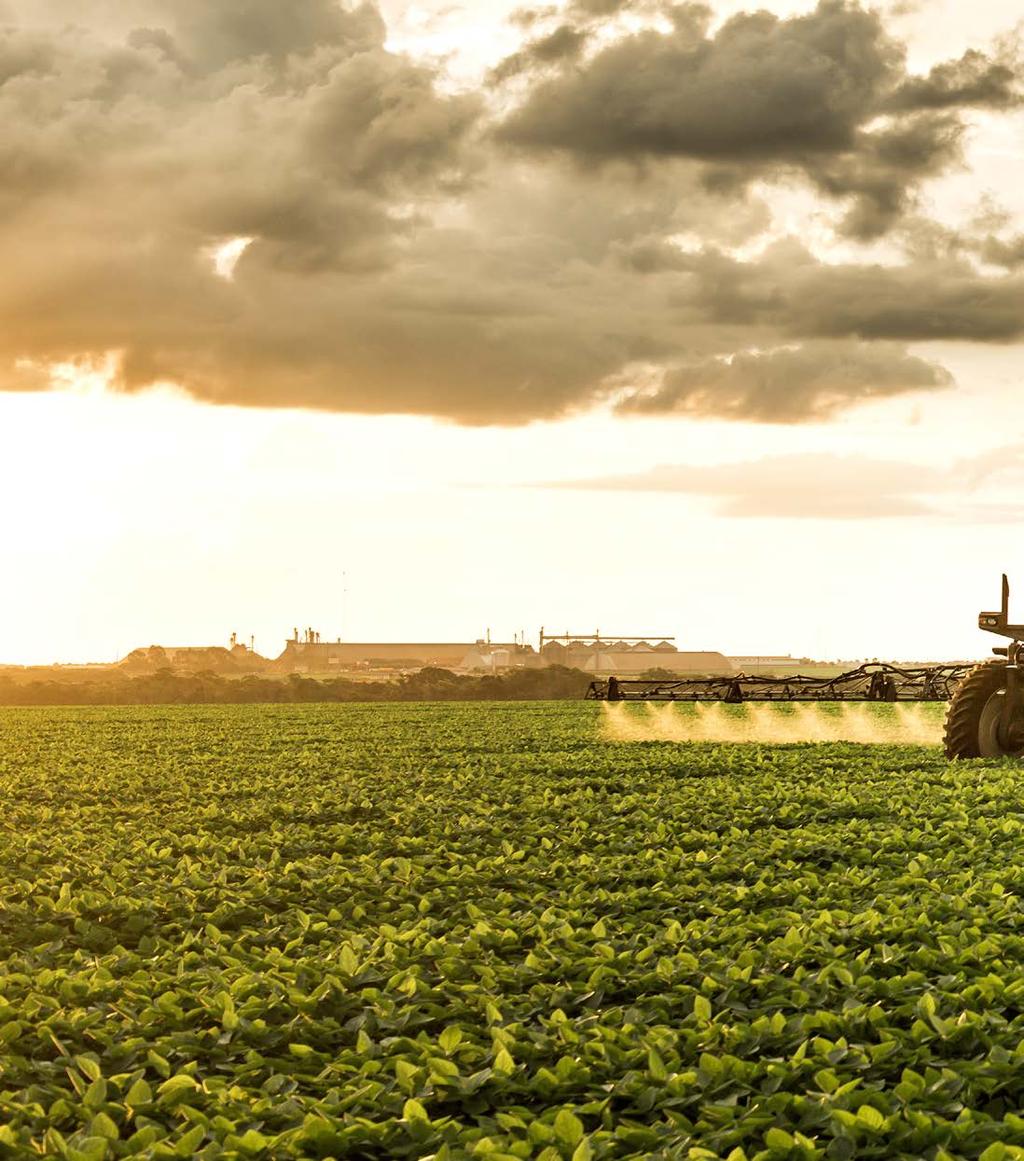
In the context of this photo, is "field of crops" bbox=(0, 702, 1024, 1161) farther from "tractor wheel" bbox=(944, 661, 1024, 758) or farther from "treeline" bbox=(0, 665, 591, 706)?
"treeline" bbox=(0, 665, 591, 706)

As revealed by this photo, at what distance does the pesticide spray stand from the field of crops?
16655mm

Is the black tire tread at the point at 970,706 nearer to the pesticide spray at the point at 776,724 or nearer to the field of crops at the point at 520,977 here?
the field of crops at the point at 520,977

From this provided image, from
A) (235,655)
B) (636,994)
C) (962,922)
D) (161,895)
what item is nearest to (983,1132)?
(636,994)

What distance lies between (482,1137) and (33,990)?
4.18 metres

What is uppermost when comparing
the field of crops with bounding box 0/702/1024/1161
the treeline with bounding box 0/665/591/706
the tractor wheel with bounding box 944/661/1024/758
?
the tractor wheel with bounding box 944/661/1024/758

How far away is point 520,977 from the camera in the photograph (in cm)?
916

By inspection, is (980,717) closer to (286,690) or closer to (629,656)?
(286,690)

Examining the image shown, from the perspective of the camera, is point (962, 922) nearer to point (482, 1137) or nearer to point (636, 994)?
point (636, 994)

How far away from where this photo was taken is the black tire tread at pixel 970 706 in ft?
77.2

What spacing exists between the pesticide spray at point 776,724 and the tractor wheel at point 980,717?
8.40 meters

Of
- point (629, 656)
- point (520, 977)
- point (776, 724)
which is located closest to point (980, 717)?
point (520, 977)

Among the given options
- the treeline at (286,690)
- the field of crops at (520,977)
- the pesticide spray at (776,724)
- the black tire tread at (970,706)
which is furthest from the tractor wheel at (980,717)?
the treeline at (286,690)

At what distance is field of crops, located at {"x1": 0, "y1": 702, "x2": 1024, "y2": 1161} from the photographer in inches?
255

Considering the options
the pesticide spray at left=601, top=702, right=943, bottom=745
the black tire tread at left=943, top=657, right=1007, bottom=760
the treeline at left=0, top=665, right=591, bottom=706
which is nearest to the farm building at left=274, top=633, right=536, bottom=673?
the treeline at left=0, top=665, right=591, bottom=706
